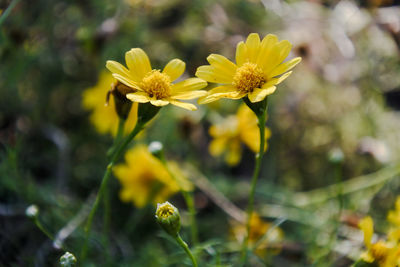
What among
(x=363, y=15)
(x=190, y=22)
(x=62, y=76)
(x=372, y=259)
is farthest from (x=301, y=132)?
(x=62, y=76)

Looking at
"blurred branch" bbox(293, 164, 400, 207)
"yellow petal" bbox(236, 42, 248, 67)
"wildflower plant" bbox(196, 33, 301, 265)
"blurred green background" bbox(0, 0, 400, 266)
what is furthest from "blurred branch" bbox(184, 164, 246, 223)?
"yellow petal" bbox(236, 42, 248, 67)

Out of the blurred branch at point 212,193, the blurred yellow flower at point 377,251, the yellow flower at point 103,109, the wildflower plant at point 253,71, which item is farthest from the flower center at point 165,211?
the yellow flower at point 103,109

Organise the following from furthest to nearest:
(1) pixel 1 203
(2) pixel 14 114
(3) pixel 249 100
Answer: (2) pixel 14 114, (1) pixel 1 203, (3) pixel 249 100

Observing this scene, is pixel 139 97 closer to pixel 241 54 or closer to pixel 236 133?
pixel 241 54

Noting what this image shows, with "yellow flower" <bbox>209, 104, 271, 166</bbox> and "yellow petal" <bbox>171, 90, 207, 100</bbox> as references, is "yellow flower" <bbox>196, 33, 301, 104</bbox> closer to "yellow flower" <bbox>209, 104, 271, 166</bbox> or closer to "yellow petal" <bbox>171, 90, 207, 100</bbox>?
"yellow petal" <bbox>171, 90, 207, 100</bbox>

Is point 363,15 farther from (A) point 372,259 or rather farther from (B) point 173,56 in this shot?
(A) point 372,259

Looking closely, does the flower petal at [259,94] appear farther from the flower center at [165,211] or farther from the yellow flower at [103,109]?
the yellow flower at [103,109]

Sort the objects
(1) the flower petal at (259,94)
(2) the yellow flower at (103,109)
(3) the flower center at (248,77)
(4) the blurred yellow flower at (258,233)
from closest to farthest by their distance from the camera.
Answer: (1) the flower petal at (259,94) < (3) the flower center at (248,77) < (4) the blurred yellow flower at (258,233) < (2) the yellow flower at (103,109)
